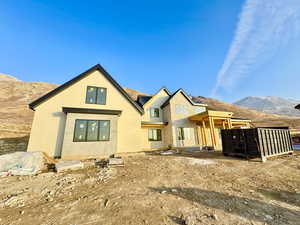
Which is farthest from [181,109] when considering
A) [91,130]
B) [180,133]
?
[91,130]

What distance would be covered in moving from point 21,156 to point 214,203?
9.26 metres

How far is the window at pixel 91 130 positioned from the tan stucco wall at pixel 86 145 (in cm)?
25

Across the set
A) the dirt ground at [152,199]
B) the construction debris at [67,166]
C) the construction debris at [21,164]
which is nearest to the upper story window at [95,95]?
the construction debris at [21,164]

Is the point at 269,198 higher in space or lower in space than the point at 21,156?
lower

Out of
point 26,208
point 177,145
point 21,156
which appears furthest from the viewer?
point 177,145

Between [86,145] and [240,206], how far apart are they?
9.50 meters

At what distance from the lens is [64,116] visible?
32.0 feet

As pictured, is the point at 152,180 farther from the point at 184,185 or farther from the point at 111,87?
the point at 111,87

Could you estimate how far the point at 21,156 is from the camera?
6.54 m

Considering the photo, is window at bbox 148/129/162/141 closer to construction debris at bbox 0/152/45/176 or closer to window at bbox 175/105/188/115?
window at bbox 175/105/188/115

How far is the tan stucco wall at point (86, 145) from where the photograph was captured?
351 inches

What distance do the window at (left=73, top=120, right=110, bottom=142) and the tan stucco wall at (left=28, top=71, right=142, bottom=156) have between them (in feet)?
3.88

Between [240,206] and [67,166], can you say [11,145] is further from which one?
[240,206]

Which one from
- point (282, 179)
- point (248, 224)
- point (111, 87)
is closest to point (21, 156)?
point (111, 87)
